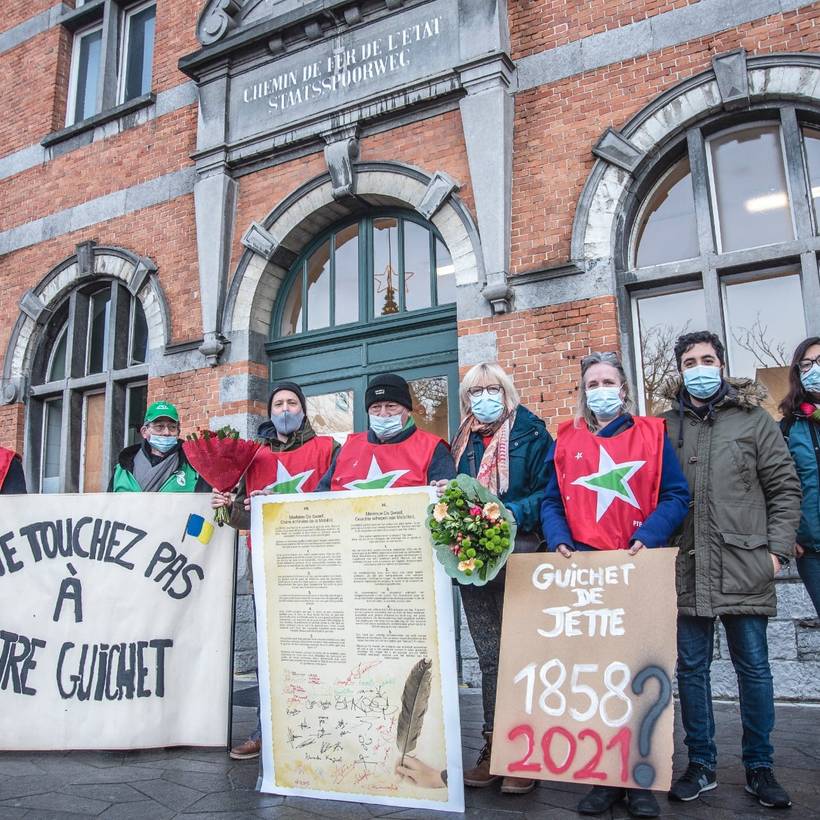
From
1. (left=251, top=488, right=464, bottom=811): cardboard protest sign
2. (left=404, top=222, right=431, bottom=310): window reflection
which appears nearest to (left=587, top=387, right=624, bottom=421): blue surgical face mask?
(left=251, top=488, right=464, bottom=811): cardboard protest sign

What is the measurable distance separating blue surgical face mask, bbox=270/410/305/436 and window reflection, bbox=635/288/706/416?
3241 millimetres

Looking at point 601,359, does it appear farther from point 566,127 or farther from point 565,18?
point 565,18

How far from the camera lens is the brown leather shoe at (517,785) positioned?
11.6ft

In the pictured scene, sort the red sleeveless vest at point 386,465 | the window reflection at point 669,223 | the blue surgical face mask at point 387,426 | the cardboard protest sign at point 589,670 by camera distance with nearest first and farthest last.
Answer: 1. the cardboard protest sign at point 589,670
2. the red sleeveless vest at point 386,465
3. the blue surgical face mask at point 387,426
4. the window reflection at point 669,223

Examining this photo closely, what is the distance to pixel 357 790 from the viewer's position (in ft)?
11.3

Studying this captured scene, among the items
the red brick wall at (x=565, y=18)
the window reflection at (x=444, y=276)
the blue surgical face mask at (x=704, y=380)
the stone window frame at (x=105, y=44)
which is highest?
the stone window frame at (x=105, y=44)

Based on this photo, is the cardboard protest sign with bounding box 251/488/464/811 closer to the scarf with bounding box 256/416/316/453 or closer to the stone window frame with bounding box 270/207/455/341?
the scarf with bounding box 256/416/316/453

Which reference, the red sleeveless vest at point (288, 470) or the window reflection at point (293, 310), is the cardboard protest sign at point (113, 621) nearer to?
the red sleeveless vest at point (288, 470)

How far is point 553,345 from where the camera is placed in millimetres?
6578

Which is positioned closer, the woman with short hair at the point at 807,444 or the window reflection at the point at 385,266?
the woman with short hair at the point at 807,444

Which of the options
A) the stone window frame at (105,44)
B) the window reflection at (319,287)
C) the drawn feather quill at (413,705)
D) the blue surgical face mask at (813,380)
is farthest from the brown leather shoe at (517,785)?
the stone window frame at (105,44)

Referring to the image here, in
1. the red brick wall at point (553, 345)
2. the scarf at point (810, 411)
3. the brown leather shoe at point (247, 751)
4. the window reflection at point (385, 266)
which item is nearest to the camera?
the scarf at point (810, 411)

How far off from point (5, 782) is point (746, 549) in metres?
3.86

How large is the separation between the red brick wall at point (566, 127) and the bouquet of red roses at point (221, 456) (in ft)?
11.9
